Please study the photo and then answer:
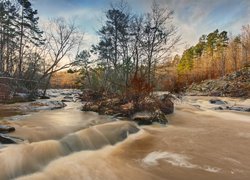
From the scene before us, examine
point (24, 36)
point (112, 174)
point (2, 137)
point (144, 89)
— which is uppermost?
point (24, 36)

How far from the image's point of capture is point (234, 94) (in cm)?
3125

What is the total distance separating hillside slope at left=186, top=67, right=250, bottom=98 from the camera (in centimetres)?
3111

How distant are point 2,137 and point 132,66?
1970 centimetres

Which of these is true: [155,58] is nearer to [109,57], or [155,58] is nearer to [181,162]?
[109,57]

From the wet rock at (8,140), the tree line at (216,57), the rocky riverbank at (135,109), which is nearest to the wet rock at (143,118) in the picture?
the rocky riverbank at (135,109)

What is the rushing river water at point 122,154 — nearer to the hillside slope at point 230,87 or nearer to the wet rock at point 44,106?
the wet rock at point 44,106

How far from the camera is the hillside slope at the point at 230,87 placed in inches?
1225

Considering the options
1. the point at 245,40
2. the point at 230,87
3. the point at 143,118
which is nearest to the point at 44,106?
the point at 143,118

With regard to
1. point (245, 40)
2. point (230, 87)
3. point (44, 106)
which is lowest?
point (44, 106)

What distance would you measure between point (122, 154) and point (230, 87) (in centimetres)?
2911

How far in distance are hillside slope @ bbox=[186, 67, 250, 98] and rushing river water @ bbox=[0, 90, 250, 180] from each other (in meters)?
22.3

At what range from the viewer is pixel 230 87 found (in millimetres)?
33188

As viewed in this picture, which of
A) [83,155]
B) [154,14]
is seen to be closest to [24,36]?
[154,14]

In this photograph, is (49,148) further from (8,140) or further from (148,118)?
(148,118)
